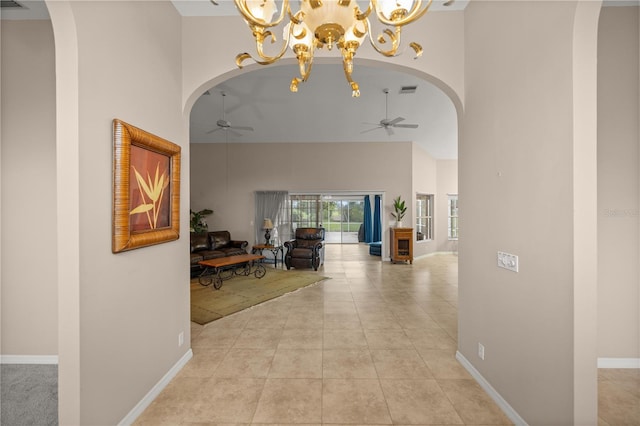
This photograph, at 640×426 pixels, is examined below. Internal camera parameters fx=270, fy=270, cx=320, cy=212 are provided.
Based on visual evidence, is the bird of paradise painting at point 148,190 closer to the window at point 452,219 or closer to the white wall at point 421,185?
the white wall at point 421,185

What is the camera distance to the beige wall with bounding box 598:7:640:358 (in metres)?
2.39

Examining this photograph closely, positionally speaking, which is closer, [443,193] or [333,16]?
[333,16]

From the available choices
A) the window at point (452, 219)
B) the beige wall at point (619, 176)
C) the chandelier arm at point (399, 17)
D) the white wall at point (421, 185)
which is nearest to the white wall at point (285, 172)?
the white wall at point (421, 185)

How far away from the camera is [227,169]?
7.89 m

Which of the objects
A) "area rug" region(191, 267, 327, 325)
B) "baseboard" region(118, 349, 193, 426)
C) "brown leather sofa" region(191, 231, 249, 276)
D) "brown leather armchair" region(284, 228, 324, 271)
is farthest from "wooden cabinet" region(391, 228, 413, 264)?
"baseboard" region(118, 349, 193, 426)

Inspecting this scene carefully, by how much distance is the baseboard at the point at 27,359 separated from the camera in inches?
98.3

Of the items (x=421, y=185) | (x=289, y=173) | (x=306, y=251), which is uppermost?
(x=289, y=173)

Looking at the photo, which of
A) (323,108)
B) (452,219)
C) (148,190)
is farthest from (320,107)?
(452,219)

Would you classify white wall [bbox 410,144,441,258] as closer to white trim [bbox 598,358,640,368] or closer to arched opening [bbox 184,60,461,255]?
arched opening [bbox 184,60,461,255]

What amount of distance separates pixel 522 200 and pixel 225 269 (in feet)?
20.1

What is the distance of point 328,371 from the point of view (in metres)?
2.43

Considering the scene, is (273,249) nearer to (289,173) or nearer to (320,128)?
(289,173)

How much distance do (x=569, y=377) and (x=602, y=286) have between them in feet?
5.29

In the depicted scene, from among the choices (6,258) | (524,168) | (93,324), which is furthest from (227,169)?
(524,168)
